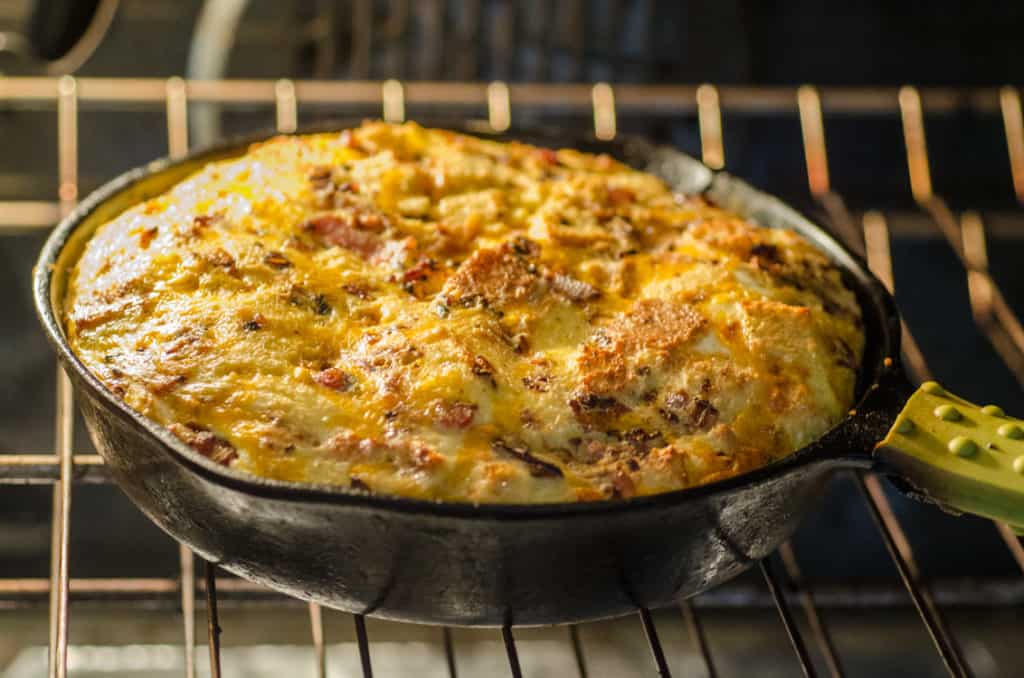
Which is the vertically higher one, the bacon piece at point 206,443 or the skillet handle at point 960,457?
the bacon piece at point 206,443

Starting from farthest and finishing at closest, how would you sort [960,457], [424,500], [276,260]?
1. [276,260]
2. [960,457]
3. [424,500]

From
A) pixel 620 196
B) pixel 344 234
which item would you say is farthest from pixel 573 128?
pixel 344 234

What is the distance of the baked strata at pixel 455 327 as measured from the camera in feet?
3.95

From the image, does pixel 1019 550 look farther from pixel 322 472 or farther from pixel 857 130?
pixel 857 130

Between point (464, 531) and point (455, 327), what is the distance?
33 centimetres

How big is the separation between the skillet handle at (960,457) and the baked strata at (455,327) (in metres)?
0.14

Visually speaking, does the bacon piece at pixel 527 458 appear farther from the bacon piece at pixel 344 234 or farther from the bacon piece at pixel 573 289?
the bacon piece at pixel 344 234

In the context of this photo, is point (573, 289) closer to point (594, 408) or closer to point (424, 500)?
point (594, 408)

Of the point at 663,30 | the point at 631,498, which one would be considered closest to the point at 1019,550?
the point at 631,498

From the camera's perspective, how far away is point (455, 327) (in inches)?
53.2

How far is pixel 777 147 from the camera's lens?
3.72 meters

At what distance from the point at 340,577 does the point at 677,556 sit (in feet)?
1.17

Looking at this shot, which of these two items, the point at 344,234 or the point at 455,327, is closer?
the point at 455,327

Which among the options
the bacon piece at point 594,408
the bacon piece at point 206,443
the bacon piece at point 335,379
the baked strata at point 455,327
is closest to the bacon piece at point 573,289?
the baked strata at point 455,327
